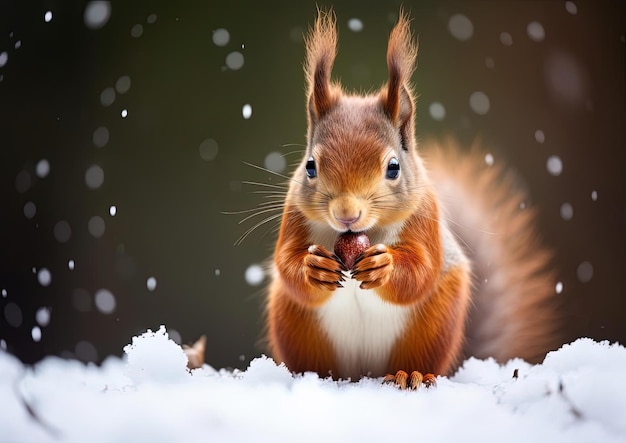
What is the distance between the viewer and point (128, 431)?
64 cm

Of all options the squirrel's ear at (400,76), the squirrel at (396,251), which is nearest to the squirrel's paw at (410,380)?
the squirrel at (396,251)

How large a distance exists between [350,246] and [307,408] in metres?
0.16

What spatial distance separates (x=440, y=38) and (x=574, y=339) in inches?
14.1

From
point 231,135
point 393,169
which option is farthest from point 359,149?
point 231,135

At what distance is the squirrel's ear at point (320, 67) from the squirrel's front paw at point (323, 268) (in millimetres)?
127

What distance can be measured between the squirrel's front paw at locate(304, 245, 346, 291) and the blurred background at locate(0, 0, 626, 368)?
88 mm

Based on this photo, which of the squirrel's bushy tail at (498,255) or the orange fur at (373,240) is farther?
the squirrel's bushy tail at (498,255)

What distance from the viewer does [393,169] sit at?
0.61m

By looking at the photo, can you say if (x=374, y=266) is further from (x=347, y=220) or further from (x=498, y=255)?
(x=498, y=255)

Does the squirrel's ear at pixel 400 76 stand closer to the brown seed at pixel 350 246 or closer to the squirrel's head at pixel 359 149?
the squirrel's head at pixel 359 149

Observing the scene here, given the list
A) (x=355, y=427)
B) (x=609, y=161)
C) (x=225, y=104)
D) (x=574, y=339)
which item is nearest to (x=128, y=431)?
(x=355, y=427)

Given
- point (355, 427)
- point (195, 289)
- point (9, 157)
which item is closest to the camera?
point (355, 427)

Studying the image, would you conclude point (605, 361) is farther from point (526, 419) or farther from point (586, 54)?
point (586, 54)

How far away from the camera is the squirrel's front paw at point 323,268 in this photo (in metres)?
0.60
